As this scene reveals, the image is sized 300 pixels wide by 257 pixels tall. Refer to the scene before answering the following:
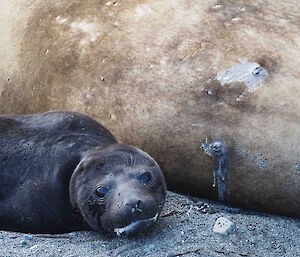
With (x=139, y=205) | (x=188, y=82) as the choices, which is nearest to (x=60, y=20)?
(x=188, y=82)

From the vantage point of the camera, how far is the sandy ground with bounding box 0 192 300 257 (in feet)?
12.2

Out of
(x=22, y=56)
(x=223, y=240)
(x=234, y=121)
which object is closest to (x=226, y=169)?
(x=234, y=121)

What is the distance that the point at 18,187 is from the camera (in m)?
4.11

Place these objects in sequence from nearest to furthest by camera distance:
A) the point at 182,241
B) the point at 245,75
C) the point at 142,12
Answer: the point at 182,241 → the point at 245,75 → the point at 142,12

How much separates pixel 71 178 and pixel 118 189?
0.93 ft

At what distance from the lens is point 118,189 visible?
3811mm

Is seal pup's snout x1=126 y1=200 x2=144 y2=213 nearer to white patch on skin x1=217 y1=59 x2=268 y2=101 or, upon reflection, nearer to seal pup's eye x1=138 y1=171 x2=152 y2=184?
seal pup's eye x1=138 y1=171 x2=152 y2=184

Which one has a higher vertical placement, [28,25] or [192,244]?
[28,25]

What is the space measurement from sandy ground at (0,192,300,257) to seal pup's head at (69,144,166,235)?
7 cm

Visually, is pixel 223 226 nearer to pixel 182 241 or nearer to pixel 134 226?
pixel 182 241

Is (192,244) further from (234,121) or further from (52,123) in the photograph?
(52,123)

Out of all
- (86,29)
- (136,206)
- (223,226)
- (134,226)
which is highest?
(86,29)

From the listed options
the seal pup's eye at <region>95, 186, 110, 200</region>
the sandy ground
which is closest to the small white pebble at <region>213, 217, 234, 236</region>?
the sandy ground

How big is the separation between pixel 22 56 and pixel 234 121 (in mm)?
1183
